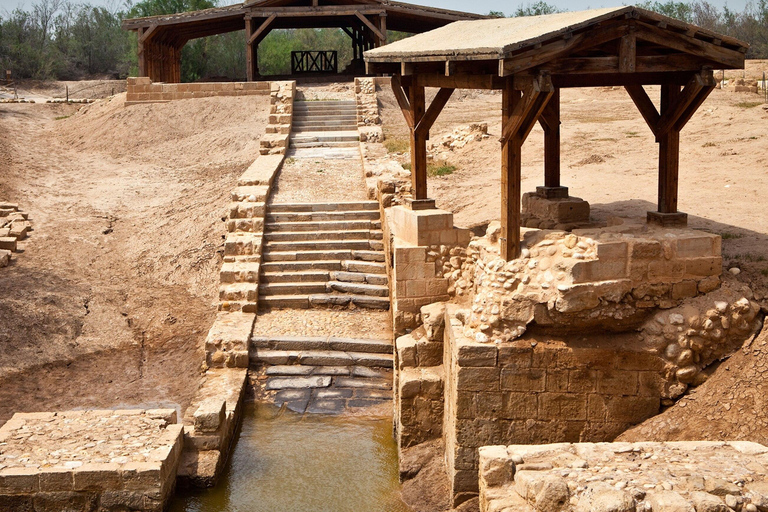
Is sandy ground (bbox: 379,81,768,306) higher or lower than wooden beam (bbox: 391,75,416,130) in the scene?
lower

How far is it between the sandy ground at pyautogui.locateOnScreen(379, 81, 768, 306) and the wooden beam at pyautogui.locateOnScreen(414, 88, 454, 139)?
2.47 m

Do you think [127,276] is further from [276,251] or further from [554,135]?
[554,135]

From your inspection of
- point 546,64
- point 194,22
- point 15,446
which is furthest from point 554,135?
point 194,22

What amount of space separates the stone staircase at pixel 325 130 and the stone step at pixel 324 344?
7159mm

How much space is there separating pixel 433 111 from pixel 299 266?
4.39 metres

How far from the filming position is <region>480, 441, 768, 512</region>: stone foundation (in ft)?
17.4

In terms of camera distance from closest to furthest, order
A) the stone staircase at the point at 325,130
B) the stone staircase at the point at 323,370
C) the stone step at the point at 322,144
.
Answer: the stone staircase at the point at 323,370
the stone staircase at the point at 325,130
the stone step at the point at 322,144

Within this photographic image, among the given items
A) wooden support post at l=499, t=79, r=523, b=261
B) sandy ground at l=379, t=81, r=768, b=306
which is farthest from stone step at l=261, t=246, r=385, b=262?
wooden support post at l=499, t=79, r=523, b=261

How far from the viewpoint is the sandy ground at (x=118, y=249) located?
1095cm

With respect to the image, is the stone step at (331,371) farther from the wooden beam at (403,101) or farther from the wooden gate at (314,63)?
the wooden gate at (314,63)

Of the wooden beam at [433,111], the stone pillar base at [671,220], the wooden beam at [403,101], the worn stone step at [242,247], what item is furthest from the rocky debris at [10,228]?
the stone pillar base at [671,220]

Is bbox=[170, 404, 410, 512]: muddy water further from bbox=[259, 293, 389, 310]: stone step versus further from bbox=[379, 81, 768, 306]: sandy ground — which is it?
bbox=[379, 81, 768, 306]: sandy ground

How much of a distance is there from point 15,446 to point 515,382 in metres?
4.65

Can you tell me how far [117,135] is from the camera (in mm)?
21734
